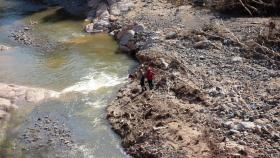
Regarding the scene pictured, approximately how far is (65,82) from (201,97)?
714 centimetres

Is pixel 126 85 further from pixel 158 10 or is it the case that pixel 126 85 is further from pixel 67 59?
pixel 158 10

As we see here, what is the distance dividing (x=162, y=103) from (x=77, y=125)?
3.43 m

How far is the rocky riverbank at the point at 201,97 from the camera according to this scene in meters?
13.5

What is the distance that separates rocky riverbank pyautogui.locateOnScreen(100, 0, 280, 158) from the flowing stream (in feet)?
2.75

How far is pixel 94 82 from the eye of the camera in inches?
785

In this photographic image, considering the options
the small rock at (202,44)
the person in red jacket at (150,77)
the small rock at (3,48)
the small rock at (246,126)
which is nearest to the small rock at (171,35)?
the small rock at (202,44)

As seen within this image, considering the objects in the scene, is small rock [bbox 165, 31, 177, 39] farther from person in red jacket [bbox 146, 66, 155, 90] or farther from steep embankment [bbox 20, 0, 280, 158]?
person in red jacket [bbox 146, 66, 155, 90]

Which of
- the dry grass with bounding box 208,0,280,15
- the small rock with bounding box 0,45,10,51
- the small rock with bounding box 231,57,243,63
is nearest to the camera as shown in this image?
the small rock with bounding box 231,57,243,63

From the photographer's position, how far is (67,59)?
2305 centimetres

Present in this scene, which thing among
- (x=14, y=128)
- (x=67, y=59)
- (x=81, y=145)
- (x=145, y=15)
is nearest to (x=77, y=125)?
(x=81, y=145)

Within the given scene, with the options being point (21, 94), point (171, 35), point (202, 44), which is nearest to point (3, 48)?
point (21, 94)

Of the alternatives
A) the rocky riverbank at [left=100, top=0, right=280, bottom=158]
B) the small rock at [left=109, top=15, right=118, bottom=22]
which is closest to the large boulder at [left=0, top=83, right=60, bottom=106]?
the rocky riverbank at [left=100, top=0, right=280, bottom=158]

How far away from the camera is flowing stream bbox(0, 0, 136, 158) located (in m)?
15.5

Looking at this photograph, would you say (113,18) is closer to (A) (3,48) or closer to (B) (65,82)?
(A) (3,48)
